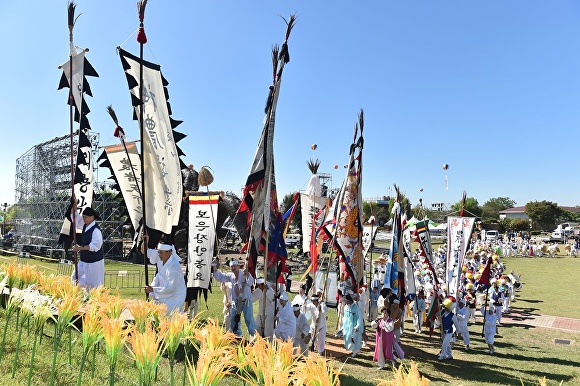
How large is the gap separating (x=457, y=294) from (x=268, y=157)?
7.21 metres

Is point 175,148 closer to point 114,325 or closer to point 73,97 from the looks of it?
point 73,97

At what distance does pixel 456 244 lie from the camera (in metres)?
12.8

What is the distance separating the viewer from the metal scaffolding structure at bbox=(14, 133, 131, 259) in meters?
30.1

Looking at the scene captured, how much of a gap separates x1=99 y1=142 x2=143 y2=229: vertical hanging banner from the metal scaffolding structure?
23264mm

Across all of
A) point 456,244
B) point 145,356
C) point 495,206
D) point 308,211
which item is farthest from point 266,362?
point 495,206

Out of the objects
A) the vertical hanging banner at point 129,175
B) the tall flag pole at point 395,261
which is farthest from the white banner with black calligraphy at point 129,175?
the tall flag pole at point 395,261

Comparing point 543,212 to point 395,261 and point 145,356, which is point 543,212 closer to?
point 395,261

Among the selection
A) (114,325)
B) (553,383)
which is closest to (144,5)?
(114,325)

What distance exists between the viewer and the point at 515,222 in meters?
69.4

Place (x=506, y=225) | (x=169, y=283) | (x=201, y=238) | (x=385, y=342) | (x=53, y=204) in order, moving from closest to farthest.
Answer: (x=169, y=283) → (x=385, y=342) → (x=201, y=238) → (x=53, y=204) → (x=506, y=225)

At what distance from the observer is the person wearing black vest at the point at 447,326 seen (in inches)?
373

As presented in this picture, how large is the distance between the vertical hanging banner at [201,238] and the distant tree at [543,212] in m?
77.9

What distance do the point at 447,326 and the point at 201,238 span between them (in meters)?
6.10

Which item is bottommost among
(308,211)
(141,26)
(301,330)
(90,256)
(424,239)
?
(301,330)
